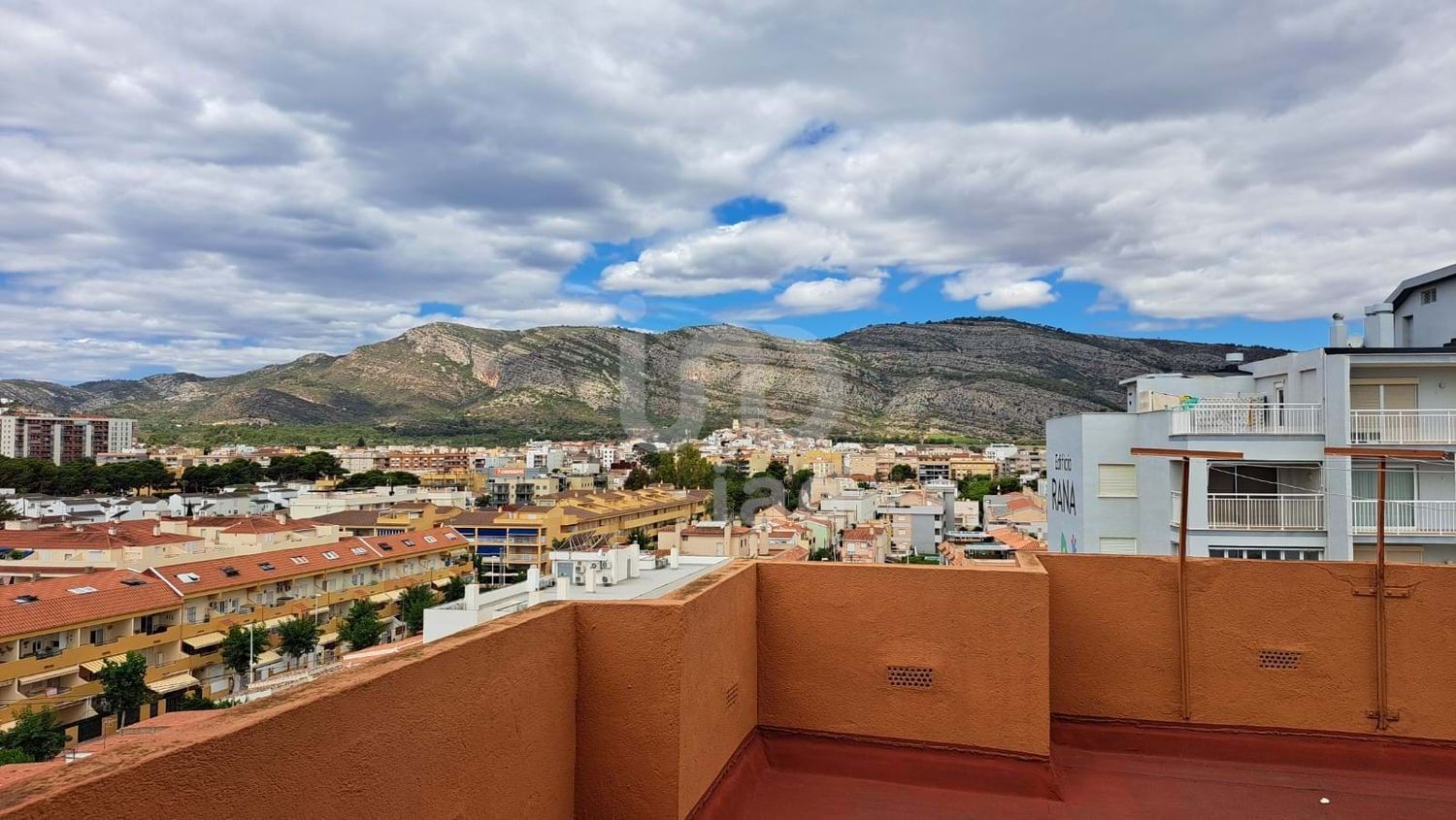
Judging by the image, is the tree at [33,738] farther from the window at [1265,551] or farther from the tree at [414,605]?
the window at [1265,551]

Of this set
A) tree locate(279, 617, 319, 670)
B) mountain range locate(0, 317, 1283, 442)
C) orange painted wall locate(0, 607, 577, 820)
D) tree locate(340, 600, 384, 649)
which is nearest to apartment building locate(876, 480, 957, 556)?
mountain range locate(0, 317, 1283, 442)

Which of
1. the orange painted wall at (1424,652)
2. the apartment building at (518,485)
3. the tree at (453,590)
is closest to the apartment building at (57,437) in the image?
the apartment building at (518,485)

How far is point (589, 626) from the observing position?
344 centimetres

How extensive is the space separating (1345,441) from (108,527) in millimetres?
44470

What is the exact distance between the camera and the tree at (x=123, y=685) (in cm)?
2359

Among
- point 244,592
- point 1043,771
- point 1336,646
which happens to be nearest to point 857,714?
point 1043,771

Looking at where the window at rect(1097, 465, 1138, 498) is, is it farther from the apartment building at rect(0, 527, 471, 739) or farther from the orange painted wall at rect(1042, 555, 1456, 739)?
the apartment building at rect(0, 527, 471, 739)

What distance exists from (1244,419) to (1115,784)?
10.8m

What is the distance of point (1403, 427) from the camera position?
12133mm

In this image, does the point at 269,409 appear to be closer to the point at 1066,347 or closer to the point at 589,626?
the point at 1066,347

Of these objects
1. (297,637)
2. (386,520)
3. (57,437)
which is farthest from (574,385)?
(297,637)

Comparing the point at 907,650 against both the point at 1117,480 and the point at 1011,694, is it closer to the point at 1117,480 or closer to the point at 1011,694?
the point at 1011,694

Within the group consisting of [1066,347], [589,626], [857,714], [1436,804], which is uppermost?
[1066,347]

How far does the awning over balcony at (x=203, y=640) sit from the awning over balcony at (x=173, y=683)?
0.95m
